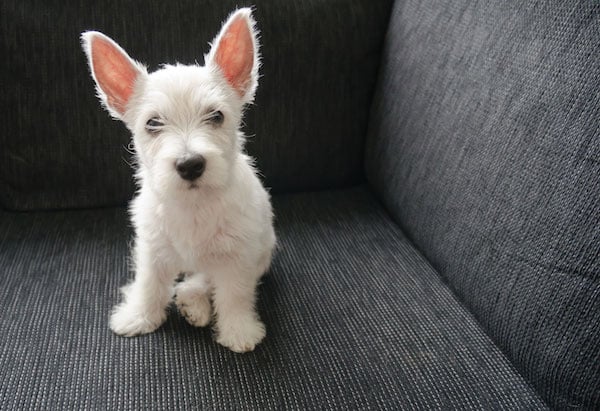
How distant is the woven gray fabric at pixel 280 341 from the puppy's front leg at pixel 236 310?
31mm

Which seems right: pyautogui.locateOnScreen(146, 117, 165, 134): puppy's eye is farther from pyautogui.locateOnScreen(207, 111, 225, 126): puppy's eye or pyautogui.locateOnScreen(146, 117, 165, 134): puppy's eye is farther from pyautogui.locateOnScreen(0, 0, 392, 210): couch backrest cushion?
pyautogui.locateOnScreen(0, 0, 392, 210): couch backrest cushion

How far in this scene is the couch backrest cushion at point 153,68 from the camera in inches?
65.0

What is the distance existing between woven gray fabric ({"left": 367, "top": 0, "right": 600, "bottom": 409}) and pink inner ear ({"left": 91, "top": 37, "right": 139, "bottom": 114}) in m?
0.91

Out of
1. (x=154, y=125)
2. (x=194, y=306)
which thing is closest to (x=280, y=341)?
(x=194, y=306)

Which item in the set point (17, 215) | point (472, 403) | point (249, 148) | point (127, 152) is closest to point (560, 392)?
point (472, 403)

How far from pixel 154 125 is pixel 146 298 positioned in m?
0.50

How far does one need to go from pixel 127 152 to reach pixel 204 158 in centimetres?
77

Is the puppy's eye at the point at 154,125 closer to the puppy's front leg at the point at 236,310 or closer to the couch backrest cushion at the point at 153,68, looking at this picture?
the puppy's front leg at the point at 236,310

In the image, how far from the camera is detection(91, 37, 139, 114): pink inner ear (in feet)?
3.87

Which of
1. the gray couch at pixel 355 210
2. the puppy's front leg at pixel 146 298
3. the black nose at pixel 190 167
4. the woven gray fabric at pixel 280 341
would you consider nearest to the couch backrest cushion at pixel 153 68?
the gray couch at pixel 355 210

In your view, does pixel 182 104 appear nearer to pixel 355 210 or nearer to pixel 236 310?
pixel 236 310

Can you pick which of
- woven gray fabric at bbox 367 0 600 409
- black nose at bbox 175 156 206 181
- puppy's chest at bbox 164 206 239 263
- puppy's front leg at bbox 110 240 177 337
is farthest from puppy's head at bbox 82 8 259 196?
woven gray fabric at bbox 367 0 600 409

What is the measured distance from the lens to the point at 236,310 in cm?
139

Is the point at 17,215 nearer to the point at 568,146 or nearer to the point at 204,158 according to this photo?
the point at 204,158
